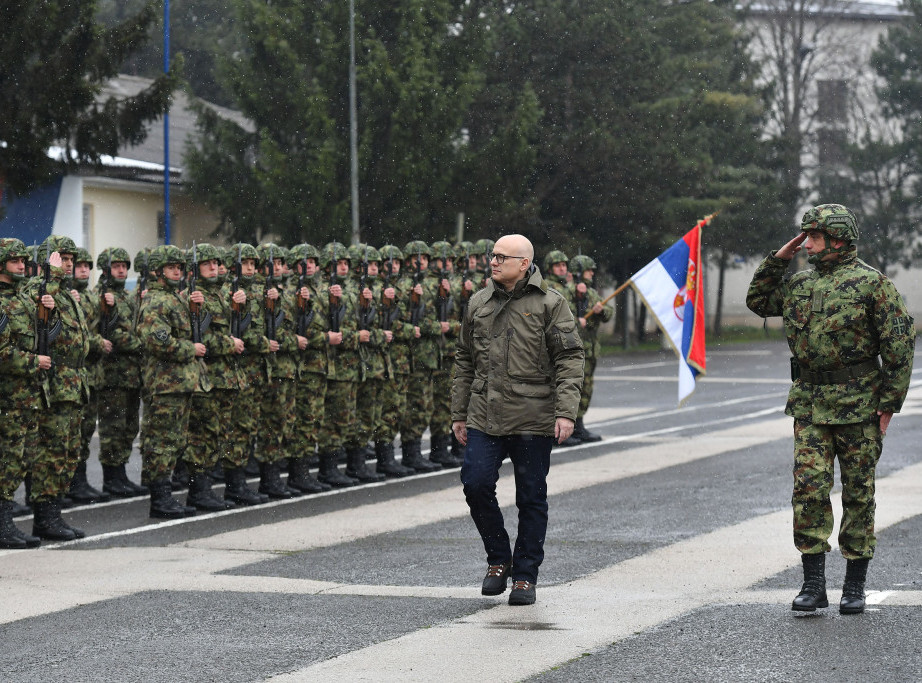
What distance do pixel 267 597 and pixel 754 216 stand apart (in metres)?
40.1

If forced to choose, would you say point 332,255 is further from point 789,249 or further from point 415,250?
point 789,249

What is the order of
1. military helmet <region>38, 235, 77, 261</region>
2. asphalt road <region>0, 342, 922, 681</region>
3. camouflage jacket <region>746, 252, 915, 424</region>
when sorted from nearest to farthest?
asphalt road <region>0, 342, 922, 681</region>, camouflage jacket <region>746, 252, 915, 424</region>, military helmet <region>38, 235, 77, 261</region>

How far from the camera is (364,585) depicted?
28.9 ft

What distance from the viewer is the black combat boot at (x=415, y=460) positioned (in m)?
14.7

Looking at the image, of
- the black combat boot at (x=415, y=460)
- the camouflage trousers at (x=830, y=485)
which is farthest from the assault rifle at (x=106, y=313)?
the camouflage trousers at (x=830, y=485)

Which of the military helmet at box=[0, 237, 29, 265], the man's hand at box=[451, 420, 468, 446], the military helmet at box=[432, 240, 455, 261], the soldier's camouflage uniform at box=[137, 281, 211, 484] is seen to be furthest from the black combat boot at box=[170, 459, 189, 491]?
the man's hand at box=[451, 420, 468, 446]

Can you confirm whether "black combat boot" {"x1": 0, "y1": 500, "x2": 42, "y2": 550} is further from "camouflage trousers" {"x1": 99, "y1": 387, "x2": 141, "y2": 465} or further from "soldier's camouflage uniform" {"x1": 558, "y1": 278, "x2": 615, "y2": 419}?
"soldier's camouflage uniform" {"x1": 558, "y1": 278, "x2": 615, "y2": 419}

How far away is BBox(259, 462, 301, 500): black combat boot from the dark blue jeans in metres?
4.84

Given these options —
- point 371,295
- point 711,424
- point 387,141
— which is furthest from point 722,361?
point 371,295

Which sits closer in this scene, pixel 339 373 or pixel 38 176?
pixel 339 373

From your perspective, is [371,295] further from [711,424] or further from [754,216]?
[754,216]

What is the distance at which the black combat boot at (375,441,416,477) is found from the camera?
1432cm

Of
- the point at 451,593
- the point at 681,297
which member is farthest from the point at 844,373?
the point at 681,297

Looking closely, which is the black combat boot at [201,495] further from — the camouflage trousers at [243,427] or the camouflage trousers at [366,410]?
the camouflage trousers at [366,410]
